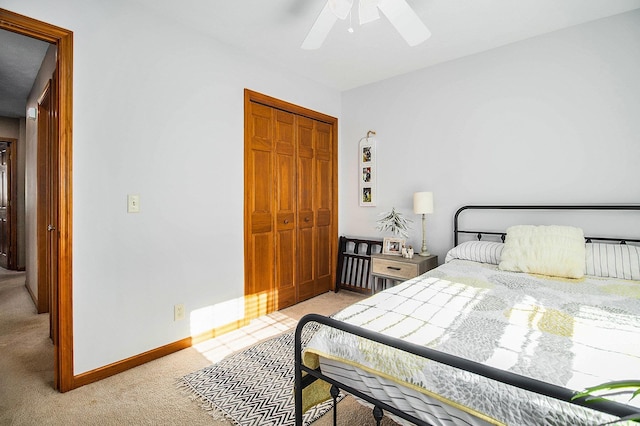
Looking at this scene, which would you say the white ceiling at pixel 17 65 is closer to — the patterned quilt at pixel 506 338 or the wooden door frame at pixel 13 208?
the wooden door frame at pixel 13 208

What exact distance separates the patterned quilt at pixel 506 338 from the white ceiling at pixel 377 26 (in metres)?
1.98

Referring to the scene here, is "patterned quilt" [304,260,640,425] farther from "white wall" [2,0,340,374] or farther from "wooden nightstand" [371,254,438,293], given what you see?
"white wall" [2,0,340,374]

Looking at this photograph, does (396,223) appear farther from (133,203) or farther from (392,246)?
(133,203)

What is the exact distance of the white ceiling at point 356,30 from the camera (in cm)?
227

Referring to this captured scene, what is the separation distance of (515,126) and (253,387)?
3.01m

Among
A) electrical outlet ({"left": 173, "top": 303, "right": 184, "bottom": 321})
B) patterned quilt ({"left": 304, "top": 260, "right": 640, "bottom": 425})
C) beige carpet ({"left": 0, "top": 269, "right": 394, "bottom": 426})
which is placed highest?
patterned quilt ({"left": 304, "top": 260, "right": 640, "bottom": 425})

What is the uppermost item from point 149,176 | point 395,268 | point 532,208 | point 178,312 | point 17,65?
point 17,65

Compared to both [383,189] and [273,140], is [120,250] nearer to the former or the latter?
[273,140]

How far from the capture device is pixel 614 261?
215cm

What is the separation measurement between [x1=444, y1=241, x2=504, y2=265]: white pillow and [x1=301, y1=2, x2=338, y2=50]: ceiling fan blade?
205 centimetres

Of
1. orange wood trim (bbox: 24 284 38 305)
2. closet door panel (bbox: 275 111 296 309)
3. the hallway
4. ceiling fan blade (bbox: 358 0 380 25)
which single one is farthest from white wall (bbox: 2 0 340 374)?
orange wood trim (bbox: 24 284 38 305)

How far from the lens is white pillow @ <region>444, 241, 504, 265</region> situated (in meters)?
2.59

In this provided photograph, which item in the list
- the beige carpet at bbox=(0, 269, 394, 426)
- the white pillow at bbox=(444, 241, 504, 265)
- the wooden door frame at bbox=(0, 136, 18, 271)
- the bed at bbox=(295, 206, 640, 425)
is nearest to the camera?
the bed at bbox=(295, 206, 640, 425)

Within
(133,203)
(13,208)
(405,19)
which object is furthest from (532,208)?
(13,208)
